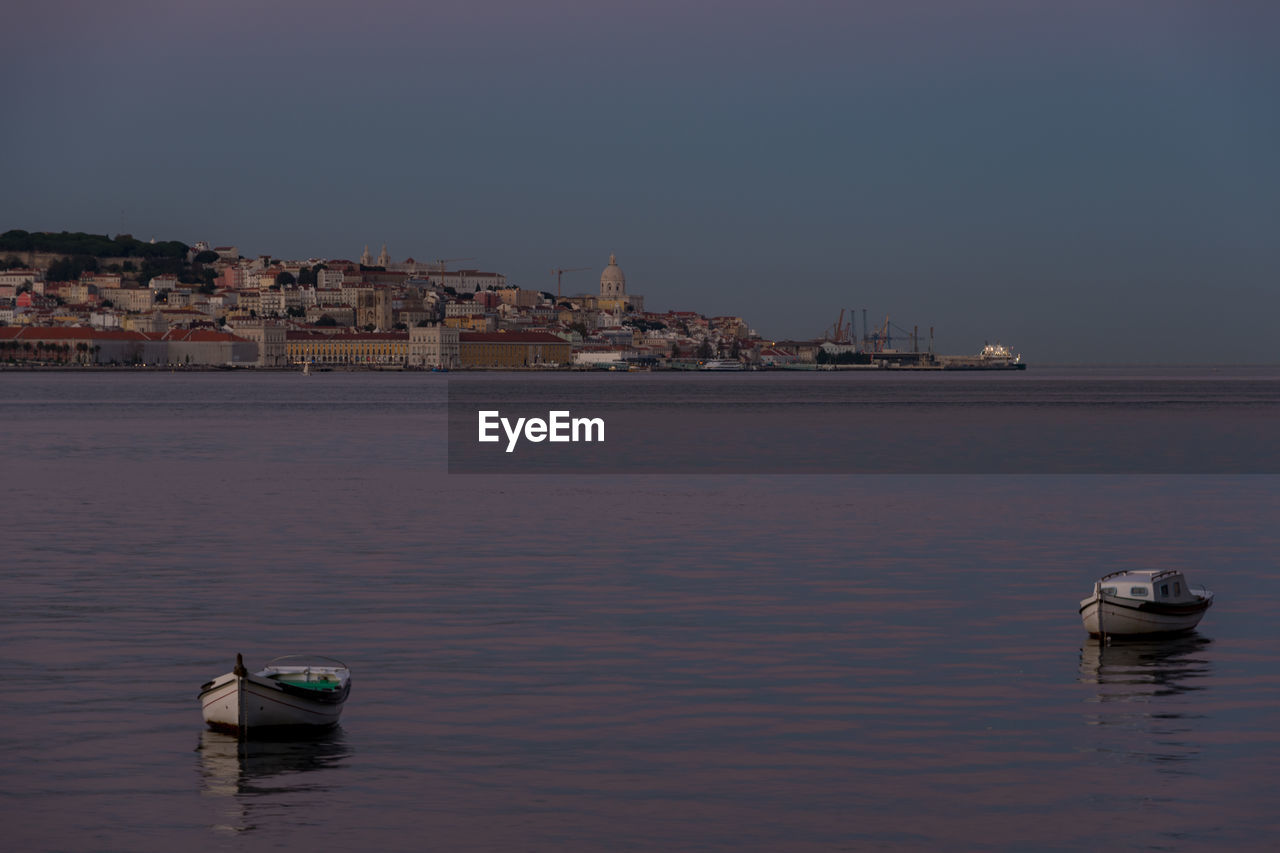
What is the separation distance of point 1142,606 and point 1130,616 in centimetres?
17

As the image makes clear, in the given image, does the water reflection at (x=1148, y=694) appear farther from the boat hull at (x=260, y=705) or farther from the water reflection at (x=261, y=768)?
the boat hull at (x=260, y=705)

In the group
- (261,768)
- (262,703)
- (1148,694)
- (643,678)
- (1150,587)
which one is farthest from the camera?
(1150,587)

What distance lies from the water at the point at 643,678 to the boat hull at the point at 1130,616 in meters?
0.20

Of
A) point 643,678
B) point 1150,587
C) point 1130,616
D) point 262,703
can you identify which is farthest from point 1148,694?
point 262,703

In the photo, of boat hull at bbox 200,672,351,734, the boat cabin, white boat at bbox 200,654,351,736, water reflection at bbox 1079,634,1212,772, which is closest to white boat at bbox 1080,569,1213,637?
the boat cabin

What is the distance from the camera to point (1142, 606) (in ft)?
55.7

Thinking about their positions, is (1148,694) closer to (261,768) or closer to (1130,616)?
(1130,616)

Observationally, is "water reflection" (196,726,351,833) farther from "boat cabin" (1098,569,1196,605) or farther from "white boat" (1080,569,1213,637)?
"boat cabin" (1098,569,1196,605)

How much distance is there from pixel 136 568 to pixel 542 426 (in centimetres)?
4504

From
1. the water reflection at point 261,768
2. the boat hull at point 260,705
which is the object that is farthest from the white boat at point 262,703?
the water reflection at point 261,768

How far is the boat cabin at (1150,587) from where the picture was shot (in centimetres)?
1716

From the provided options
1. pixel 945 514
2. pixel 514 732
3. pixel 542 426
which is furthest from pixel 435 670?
pixel 542 426

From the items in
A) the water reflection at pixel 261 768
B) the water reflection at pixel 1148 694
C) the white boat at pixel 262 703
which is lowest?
the water reflection at pixel 261 768

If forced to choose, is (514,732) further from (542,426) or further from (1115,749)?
(542,426)
